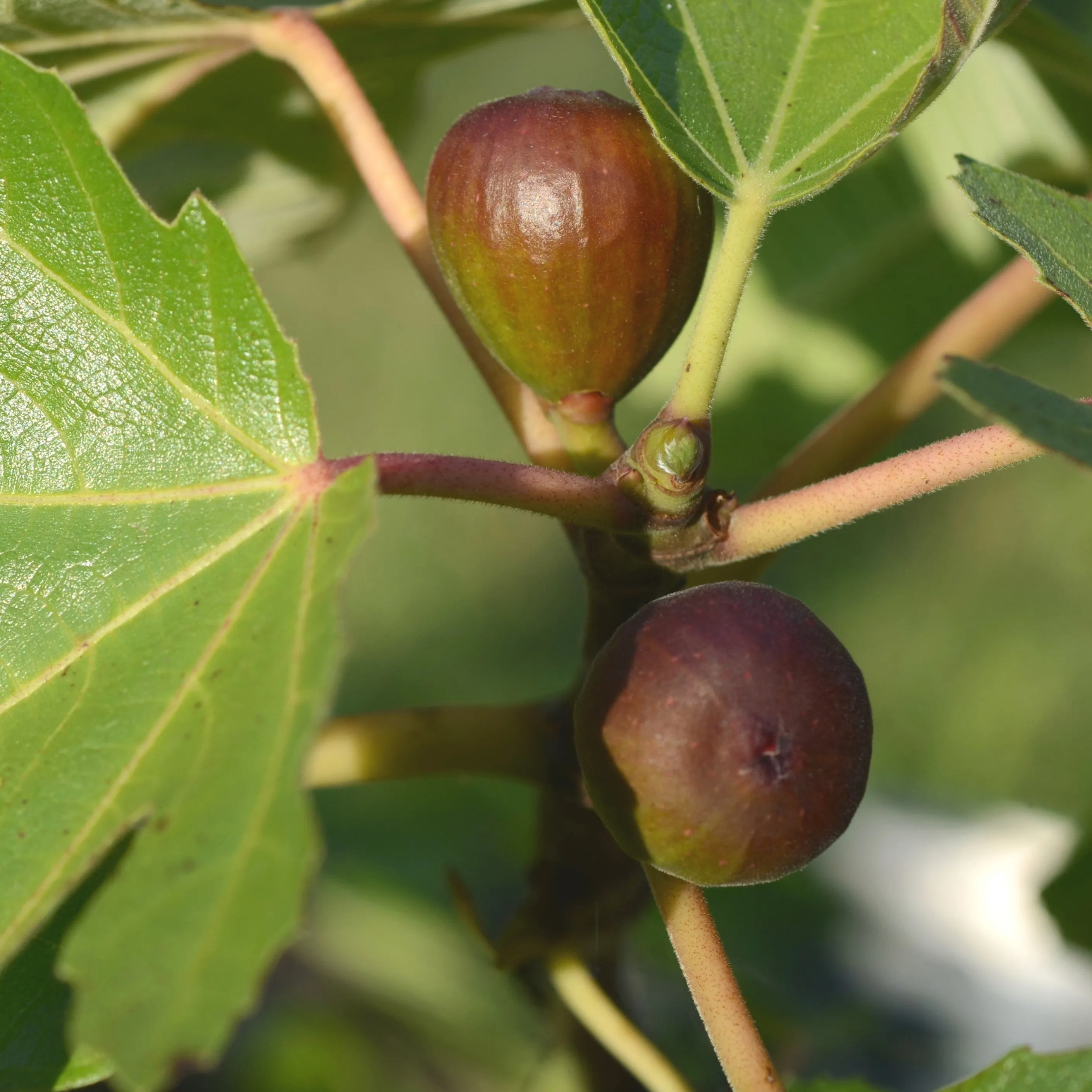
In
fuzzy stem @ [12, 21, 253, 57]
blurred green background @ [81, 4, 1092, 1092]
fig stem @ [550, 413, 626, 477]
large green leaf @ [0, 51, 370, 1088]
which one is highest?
fuzzy stem @ [12, 21, 253, 57]

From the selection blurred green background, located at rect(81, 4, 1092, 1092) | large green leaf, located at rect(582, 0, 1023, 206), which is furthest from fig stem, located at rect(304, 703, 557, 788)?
large green leaf, located at rect(582, 0, 1023, 206)

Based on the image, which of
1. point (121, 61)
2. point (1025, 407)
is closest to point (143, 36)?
point (121, 61)

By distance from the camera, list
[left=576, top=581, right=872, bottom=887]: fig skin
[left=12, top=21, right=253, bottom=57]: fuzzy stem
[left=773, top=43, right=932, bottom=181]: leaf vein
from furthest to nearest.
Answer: [left=12, top=21, right=253, bottom=57]: fuzzy stem < [left=773, top=43, right=932, bottom=181]: leaf vein < [left=576, top=581, right=872, bottom=887]: fig skin

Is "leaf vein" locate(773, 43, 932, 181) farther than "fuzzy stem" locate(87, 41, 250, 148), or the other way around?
"fuzzy stem" locate(87, 41, 250, 148)

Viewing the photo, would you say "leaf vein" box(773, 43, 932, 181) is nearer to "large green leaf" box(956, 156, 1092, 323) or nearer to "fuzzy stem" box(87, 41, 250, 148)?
"large green leaf" box(956, 156, 1092, 323)

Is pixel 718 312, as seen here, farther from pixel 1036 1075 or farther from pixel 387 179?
pixel 1036 1075

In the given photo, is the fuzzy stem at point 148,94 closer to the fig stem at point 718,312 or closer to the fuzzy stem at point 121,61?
the fuzzy stem at point 121,61

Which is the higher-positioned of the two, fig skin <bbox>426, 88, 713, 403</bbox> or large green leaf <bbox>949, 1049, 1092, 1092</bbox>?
fig skin <bbox>426, 88, 713, 403</bbox>
